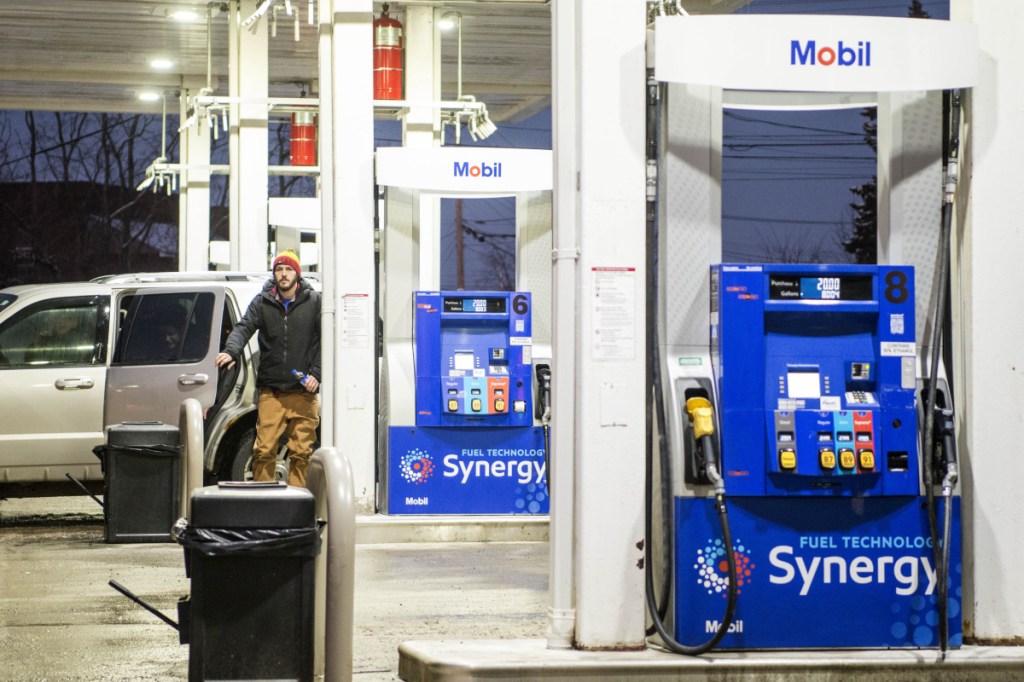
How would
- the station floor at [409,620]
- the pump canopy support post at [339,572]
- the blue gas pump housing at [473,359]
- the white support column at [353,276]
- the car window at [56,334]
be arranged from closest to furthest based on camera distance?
1. the pump canopy support post at [339,572]
2. the station floor at [409,620]
3. the blue gas pump housing at [473,359]
4. the white support column at [353,276]
5. the car window at [56,334]

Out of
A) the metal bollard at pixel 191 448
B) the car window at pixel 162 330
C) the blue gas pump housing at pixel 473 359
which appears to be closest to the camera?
the metal bollard at pixel 191 448

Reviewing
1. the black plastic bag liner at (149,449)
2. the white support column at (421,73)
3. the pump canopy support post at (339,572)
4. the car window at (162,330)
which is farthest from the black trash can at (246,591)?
the white support column at (421,73)

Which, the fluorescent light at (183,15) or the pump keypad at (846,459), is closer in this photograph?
the pump keypad at (846,459)

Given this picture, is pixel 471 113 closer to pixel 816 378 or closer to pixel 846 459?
pixel 816 378

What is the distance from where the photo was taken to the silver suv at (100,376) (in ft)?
40.7

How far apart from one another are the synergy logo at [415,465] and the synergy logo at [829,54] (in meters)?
5.89

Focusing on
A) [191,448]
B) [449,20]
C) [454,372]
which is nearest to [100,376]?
[191,448]

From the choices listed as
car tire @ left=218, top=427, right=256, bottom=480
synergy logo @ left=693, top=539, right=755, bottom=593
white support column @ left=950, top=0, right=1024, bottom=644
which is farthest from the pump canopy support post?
car tire @ left=218, top=427, right=256, bottom=480

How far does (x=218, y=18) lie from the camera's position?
812 inches

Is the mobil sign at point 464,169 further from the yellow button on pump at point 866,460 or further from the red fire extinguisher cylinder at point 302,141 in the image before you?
the red fire extinguisher cylinder at point 302,141

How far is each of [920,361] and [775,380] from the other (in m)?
0.69

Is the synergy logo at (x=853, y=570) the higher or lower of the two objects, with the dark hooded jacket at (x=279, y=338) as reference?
lower

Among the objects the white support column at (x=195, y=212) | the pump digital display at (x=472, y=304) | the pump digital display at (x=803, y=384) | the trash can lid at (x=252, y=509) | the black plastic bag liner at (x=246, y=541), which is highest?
the white support column at (x=195, y=212)

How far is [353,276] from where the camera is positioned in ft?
39.5
